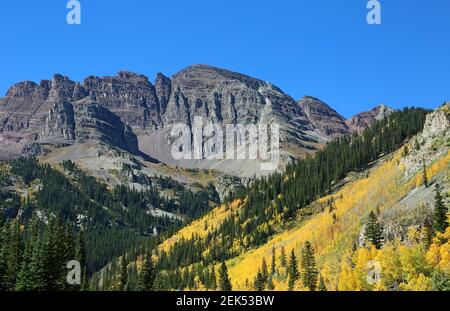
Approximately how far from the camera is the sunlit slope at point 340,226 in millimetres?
98625

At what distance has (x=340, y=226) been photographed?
115m

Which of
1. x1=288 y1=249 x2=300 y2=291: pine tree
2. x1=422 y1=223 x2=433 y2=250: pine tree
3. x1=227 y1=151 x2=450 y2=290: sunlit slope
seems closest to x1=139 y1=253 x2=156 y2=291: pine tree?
x1=288 y1=249 x2=300 y2=291: pine tree

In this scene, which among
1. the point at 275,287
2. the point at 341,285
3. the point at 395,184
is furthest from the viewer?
the point at 395,184

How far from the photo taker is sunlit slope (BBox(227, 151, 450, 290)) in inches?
3883

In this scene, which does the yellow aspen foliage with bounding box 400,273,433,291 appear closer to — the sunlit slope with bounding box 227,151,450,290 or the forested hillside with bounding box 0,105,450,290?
the forested hillside with bounding box 0,105,450,290

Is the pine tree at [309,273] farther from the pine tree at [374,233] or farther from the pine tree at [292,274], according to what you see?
the pine tree at [374,233]

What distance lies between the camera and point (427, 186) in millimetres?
95312

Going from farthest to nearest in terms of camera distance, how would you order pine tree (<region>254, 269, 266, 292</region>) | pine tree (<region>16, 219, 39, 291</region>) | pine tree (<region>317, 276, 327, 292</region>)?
pine tree (<region>254, 269, 266, 292</region>) < pine tree (<region>317, 276, 327, 292</region>) < pine tree (<region>16, 219, 39, 291</region>)

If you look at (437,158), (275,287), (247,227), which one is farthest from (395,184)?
(247,227)

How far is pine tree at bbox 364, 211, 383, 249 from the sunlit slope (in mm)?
7821

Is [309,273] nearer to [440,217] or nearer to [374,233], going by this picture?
[374,233]

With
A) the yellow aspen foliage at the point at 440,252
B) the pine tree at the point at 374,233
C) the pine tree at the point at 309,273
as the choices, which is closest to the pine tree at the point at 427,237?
the yellow aspen foliage at the point at 440,252
